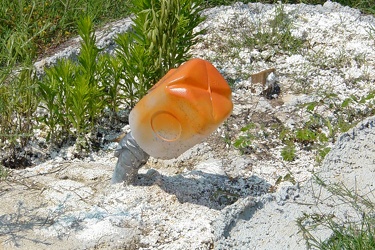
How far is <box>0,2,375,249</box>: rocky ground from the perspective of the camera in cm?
316

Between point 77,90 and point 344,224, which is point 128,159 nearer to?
point 77,90

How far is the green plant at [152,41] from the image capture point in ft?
12.7

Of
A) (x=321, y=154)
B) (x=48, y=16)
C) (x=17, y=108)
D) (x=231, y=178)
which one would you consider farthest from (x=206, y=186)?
(x=48, y=16)

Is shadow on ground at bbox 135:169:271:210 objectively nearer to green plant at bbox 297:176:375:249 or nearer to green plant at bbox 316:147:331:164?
green plant at bbox 316:147:331:164

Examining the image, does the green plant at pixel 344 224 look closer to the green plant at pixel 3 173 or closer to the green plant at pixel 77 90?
the green plant at pixel 77 90

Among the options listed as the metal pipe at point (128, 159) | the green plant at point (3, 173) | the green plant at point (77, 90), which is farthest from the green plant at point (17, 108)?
the metal pipe at point (128, 159)

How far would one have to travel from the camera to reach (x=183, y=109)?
9.66ft

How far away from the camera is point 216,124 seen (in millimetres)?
2992

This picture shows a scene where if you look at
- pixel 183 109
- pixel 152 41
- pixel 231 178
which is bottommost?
pixel 231 178

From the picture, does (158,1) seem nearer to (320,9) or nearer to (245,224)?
(245,224)

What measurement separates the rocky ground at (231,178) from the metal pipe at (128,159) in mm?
58

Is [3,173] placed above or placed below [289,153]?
above

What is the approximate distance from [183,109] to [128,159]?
54cm

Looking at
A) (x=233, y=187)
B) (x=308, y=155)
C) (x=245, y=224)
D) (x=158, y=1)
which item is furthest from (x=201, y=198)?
(x=158, y=1)
